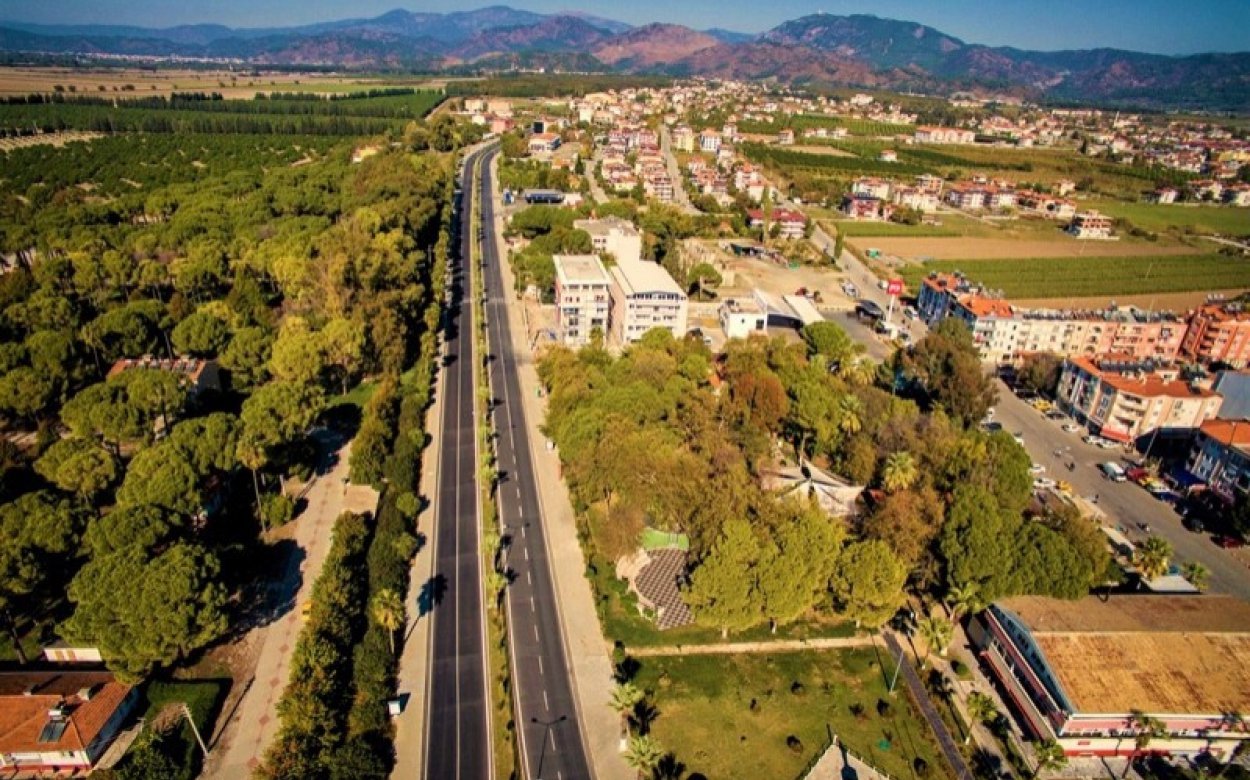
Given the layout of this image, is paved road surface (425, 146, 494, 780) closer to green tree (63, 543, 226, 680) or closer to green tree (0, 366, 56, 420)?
green tree (63, 543, 226, 680)

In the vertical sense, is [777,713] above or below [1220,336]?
below

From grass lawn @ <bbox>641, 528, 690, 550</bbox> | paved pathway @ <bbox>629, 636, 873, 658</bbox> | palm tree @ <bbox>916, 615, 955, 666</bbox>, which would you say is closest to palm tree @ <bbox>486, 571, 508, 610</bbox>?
paved pathway @ <bbox>629, 636, 873, 658</bbox>

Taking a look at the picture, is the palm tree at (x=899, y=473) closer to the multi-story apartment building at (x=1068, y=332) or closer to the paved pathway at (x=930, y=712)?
the paved pathway at (x=930, y=712)

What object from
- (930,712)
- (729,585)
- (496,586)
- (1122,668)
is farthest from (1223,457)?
(496,586)

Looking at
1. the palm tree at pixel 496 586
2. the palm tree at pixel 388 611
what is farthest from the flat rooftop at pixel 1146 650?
the palm tree at pixel 388 611

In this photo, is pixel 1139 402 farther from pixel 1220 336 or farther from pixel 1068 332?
pixel 1220 336

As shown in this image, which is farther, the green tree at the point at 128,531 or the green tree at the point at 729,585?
the green tree at the point at 729,585

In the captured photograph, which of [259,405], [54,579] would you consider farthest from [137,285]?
[54,579]
